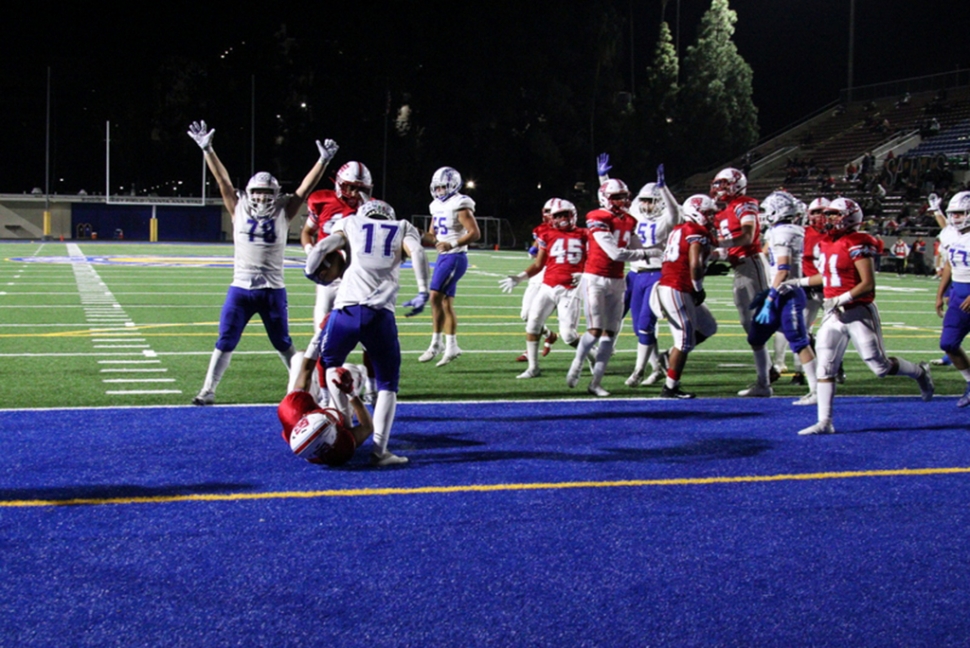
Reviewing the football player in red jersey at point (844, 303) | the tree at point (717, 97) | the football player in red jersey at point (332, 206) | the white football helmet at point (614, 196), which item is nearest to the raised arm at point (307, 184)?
the football player in red jersey at point (332, 206)

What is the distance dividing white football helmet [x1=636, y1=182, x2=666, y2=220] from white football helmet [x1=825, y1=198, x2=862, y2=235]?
209 cm

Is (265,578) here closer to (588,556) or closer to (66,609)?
(66,609)

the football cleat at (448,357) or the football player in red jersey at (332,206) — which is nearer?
the football player in red jersey at (332,206)

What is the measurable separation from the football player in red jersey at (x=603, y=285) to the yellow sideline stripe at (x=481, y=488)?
119 inches

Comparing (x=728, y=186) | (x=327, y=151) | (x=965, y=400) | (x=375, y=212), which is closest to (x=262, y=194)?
(x=327, y=151)

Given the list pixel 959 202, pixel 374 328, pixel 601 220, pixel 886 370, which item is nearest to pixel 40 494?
pixel 374 328

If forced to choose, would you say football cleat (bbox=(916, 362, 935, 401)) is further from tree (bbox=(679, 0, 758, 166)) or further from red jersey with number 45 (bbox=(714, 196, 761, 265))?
tree (bbox=(679, 0, 758, 166))

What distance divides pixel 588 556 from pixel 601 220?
4.72 meters

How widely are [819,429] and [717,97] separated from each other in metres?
50.6

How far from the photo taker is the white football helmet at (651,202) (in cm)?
Result: 952

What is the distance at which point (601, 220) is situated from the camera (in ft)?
29.1

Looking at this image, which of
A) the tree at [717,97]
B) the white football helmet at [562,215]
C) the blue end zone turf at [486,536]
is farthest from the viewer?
the tree at [717,97]

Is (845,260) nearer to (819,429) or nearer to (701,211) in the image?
(819,429)

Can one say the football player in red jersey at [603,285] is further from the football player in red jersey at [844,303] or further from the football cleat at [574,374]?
the football player in red jersey at [844,303]
